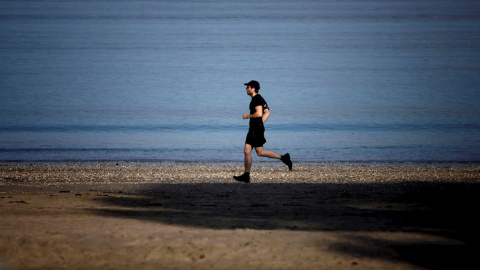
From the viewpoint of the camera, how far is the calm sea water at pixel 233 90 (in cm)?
1866

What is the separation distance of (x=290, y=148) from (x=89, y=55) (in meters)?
36.1

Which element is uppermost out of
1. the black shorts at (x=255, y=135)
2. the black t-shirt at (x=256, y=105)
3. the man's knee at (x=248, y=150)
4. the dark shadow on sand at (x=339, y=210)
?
the black t-shirt at (x=256, y=105)

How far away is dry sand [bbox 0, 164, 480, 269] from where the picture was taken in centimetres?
630

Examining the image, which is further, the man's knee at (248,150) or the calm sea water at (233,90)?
the calm sea water at (233,90)

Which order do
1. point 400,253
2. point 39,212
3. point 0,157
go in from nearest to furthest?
point 400,253, point 39,212, point 0,157

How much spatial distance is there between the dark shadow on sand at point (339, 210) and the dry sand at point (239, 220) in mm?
14

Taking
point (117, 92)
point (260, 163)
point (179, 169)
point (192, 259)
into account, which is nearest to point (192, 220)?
point (192, 259)

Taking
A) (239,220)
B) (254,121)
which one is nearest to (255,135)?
(254,121)

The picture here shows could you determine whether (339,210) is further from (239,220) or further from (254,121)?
(254,121)

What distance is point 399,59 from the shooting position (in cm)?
4869

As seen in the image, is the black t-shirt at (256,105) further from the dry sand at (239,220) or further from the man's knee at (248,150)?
the dry sand at (239,220)

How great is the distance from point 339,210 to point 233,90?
28.3 meters

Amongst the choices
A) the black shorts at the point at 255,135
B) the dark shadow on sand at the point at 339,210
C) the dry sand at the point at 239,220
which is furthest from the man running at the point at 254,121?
the dark shadow on sand at the point at 339,210

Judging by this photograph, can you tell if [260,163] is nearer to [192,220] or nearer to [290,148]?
[290,148]
